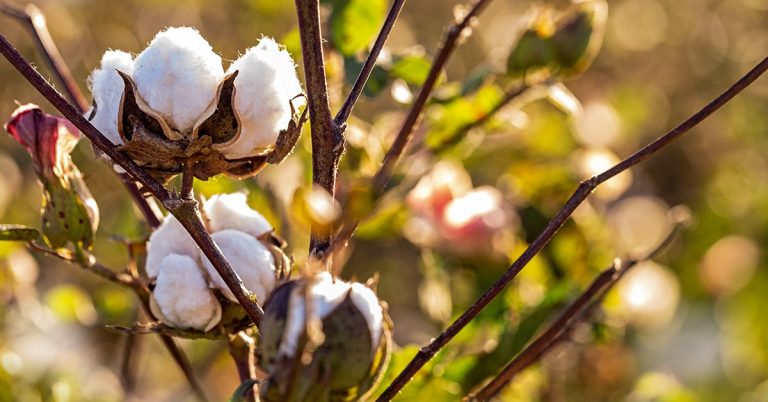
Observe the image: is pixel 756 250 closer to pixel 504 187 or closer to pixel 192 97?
pixel 504 187

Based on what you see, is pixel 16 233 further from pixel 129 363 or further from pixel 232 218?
pixel 129 363

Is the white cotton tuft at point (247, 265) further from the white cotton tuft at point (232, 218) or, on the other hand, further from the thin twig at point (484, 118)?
the thin twig at point (484, 118)

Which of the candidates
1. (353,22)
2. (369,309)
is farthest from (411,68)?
(369,309)

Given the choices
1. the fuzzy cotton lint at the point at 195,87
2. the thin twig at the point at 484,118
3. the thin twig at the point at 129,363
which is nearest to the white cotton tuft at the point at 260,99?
the fuzzy cotton lint at the point at 195,87

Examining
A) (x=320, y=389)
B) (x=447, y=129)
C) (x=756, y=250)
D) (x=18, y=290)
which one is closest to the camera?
(x=320, y=389)

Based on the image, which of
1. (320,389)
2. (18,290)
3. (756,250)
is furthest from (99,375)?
(756,250)

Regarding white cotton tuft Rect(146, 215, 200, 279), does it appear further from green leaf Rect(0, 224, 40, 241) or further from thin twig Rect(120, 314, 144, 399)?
thin twig Rect(120, 314, 144, 399)

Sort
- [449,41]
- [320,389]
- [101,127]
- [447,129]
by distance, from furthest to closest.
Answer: [447,129]
[449,41]
[101,127]
[320,389]
